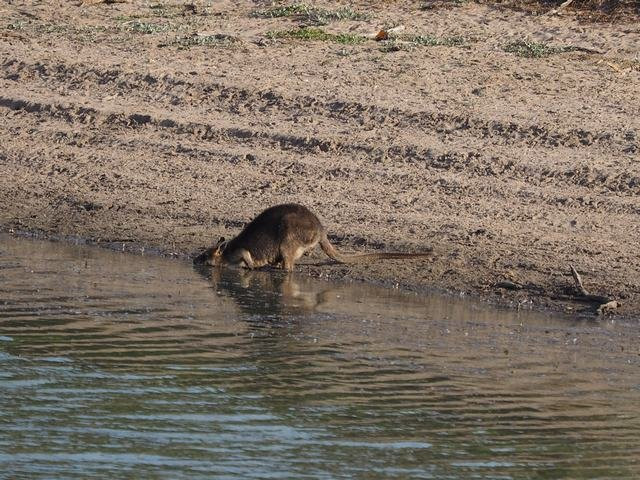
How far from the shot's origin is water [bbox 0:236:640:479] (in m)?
6.71

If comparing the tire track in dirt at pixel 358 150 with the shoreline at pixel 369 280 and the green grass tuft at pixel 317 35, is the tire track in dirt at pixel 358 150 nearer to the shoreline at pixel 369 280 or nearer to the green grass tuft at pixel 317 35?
the shoreline at pixel 369 280

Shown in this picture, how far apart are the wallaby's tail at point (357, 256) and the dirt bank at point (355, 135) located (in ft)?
0.33

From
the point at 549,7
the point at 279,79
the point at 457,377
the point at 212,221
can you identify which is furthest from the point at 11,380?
the point at 549,7

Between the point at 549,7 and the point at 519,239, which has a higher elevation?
the point at 549,7

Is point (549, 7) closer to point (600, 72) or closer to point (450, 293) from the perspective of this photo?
point (600, 72)

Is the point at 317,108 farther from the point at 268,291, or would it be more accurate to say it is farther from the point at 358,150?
the point at 268,291

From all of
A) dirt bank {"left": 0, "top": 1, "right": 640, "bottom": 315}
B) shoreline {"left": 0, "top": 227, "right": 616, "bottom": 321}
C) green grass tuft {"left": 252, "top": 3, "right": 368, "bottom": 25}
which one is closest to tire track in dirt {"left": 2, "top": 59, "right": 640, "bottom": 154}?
dirt bank {"left": 0, "top": 1, "right": 640, "bottom": 315}

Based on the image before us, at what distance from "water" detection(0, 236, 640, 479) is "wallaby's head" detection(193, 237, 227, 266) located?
123mm

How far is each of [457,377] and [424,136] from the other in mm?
4850

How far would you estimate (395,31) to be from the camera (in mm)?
14844

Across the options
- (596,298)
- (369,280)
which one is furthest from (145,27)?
(596,298)

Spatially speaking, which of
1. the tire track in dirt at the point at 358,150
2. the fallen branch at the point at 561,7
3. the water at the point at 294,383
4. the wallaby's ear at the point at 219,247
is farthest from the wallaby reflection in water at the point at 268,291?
the fallen branch at the point at 561,7

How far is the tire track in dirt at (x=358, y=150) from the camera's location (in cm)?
1161

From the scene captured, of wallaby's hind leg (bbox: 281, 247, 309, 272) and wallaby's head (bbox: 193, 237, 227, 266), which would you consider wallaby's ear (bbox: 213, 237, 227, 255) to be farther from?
wallaby's hind leg (bbox: 281, 247, 309, 272)
